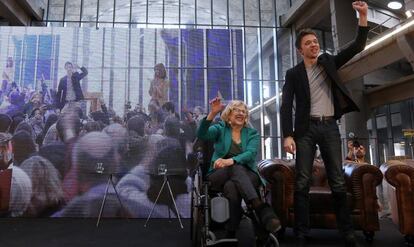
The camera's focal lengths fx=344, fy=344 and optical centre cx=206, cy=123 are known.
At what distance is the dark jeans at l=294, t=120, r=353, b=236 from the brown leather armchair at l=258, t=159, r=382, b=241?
3.11 ft

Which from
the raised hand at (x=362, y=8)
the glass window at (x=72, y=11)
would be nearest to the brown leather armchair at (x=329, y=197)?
the raised hand at (x=362, y=8)

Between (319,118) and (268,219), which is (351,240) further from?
(319,118)

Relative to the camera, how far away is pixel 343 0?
33.6 ft

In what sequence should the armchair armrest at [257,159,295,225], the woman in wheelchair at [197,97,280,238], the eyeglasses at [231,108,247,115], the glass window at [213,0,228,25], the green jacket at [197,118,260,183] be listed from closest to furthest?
the woman in wheelchair at [197,97,280,238] → the green jacket at [197,118,260,183] → the eyeglasses at [231,108,247,115] → the armchair armrest at [257,159,295,225] → the glass window at [213,0,228,25]

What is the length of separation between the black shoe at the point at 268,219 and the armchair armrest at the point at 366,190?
4.07 feet

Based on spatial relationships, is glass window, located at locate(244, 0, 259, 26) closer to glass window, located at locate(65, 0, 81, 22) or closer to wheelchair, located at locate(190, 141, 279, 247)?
glass window, located at locate(65, 0, 81, 22)

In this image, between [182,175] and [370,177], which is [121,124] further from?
[370,177]

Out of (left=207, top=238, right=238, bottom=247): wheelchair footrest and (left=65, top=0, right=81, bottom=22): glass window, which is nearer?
(left=207, top=238, right=238, bottom=247): wheelchair footrest

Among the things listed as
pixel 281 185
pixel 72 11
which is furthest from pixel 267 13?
pixel 281 185

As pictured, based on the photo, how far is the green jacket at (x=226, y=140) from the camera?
7.81ft

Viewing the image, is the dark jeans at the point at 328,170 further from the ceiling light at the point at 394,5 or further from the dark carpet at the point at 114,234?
the ceiling light at the point at 394,5

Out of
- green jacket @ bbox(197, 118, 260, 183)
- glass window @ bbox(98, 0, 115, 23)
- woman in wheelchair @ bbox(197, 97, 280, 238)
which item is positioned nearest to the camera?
woman in wheelchair @ bbox(197, 97, 280, 238)

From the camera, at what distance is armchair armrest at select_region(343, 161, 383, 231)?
2.85 meters

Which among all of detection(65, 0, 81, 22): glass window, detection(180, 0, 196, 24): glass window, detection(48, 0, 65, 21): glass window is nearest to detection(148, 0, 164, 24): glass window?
detection(180, 0, 196, 24): glass window
